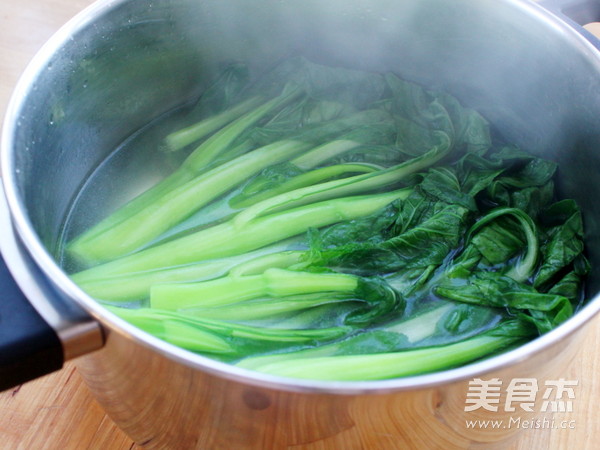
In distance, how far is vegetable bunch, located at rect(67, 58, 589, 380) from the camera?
3.15ft

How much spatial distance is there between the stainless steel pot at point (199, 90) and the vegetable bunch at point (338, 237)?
73 mm

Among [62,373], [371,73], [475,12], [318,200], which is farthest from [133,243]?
[475,12]

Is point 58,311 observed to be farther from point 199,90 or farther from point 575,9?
point 575,9

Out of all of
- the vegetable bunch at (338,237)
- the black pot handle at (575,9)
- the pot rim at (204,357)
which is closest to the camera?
the pot rim at (204,357)

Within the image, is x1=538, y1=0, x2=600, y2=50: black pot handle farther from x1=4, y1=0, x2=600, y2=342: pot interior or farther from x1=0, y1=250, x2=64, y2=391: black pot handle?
x1=0, y1=250, x2=64, y2=391: black pot handle

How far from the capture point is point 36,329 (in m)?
0.63

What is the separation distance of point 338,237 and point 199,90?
1.87 ft

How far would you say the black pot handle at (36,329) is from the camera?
2.06 ft

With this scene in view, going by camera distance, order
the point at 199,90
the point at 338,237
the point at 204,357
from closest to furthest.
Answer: the point at 204,357
the point at 338,237
the point at 199,90

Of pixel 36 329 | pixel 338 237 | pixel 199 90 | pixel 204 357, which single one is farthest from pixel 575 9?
pixel 36 329

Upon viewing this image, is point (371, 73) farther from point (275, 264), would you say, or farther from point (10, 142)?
point (10, 142)

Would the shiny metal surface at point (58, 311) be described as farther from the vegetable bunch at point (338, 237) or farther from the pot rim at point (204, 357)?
the vegetable bunch at point (338, 237)

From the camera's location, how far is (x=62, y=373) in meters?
1.06

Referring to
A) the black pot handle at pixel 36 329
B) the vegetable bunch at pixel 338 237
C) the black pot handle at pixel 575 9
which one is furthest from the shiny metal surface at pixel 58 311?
the black pot handle at pixel 575 9
